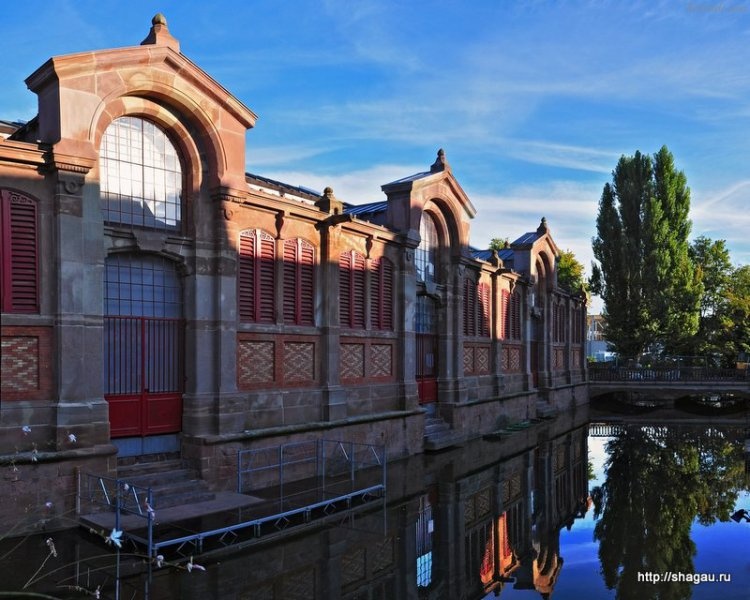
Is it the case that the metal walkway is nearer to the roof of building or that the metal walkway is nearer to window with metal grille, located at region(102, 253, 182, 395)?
window with metal grille, located at region(102, 253, 182, 395)

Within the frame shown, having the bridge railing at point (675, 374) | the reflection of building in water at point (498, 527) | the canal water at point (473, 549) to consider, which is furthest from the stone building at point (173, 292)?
the bridge railing at point (675, 374)

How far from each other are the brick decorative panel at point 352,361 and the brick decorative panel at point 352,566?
7.76m

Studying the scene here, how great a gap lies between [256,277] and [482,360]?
13805 millimetres

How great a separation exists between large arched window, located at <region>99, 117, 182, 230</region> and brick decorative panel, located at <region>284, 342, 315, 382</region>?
430 centimetres

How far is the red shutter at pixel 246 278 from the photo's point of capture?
15016mm

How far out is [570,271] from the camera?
6075 centimetres

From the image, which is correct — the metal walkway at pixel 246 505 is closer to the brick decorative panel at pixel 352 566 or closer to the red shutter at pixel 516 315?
the brick decorative panel at pixel 352 566

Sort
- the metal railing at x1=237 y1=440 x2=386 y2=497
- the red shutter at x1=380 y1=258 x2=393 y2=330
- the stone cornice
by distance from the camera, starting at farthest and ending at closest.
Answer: the red shutter at x1=380 y1=258 x2=393 y2=330, the metal railing at x1=237 y1=440 x2=386 y2=497, the stone cornice

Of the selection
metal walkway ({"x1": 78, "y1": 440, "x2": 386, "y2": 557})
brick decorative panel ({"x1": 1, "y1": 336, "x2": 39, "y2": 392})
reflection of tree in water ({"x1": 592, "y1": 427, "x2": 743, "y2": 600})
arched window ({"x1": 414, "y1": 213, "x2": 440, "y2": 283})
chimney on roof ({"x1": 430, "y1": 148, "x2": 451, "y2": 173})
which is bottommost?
reflection of tree in water ({"x1": 592, "y1": 427, "x2": 743, "y2": 600})

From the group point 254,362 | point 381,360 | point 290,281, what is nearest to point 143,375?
point 254,362

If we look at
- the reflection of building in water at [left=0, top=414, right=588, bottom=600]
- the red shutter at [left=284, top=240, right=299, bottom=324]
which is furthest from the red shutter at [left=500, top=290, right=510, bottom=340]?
the red shutter at [left=284, top=240, right=299, bottom=324]

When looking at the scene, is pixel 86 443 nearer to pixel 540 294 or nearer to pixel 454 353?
pixel 454 353

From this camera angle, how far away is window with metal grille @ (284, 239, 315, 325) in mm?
16266

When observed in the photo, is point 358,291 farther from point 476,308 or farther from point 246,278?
point 476,308
